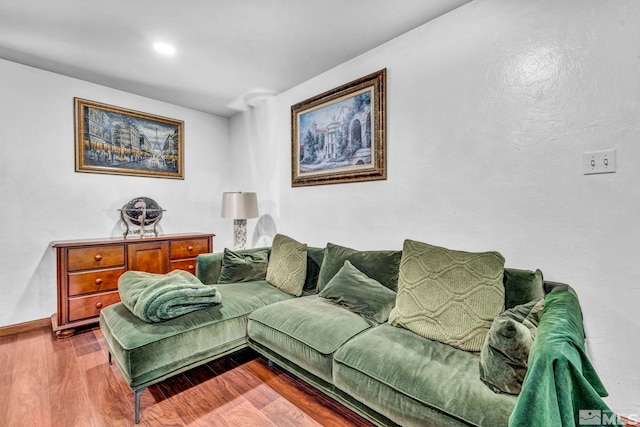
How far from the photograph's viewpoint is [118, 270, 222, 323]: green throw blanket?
1.71m

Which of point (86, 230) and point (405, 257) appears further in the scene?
point (86, 230)

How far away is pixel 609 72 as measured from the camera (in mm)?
1473

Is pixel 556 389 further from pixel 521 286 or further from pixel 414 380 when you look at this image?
pixel 521 286

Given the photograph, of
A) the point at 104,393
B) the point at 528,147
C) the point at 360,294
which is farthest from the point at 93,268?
the point at 528,147

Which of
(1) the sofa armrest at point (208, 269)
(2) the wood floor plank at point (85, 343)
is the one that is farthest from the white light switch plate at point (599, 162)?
(2) the wood floor plank at point (85, 343)

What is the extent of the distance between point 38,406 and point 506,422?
7.70 feet

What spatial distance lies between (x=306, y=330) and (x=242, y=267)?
1137 millimetres

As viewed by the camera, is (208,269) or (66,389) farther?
(208,269)

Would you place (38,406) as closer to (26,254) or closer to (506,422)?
(26,254)

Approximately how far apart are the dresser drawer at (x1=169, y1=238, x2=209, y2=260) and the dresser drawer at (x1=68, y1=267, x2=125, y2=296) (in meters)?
0.48

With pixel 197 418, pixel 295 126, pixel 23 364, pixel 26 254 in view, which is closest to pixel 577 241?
pixel 197 418

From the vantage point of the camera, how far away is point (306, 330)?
169 centimetres

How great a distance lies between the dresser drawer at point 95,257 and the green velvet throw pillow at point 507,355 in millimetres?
3045

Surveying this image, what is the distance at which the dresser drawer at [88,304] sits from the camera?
2.54 m
